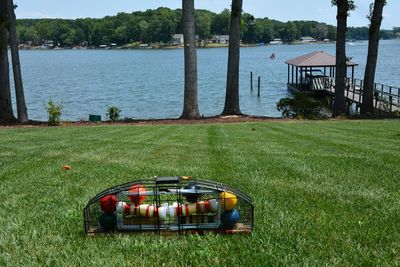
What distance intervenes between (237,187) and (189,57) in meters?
16.3

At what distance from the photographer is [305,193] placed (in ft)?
19.3

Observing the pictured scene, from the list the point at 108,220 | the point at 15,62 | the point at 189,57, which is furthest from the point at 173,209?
the point at 15,62

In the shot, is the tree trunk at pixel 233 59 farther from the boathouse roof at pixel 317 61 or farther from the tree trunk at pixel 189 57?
the boathouse roof at pixel 317 61

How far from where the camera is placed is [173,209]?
170 inches

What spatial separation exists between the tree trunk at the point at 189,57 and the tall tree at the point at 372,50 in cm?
855

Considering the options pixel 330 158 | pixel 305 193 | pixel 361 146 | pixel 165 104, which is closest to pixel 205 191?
pixel 305 193

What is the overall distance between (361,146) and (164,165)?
4.76 metres

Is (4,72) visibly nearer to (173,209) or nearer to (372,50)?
(372,50)

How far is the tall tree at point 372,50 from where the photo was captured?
2397cm

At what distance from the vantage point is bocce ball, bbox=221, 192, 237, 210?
427 cm

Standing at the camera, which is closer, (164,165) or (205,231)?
(205,231)

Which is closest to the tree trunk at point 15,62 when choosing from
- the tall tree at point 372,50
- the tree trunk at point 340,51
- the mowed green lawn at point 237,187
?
the mowed green lawn at point 237,187

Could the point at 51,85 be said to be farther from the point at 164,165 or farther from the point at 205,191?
the point at 205,191

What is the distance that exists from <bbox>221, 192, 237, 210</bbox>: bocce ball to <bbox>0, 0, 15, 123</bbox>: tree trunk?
791 inches
